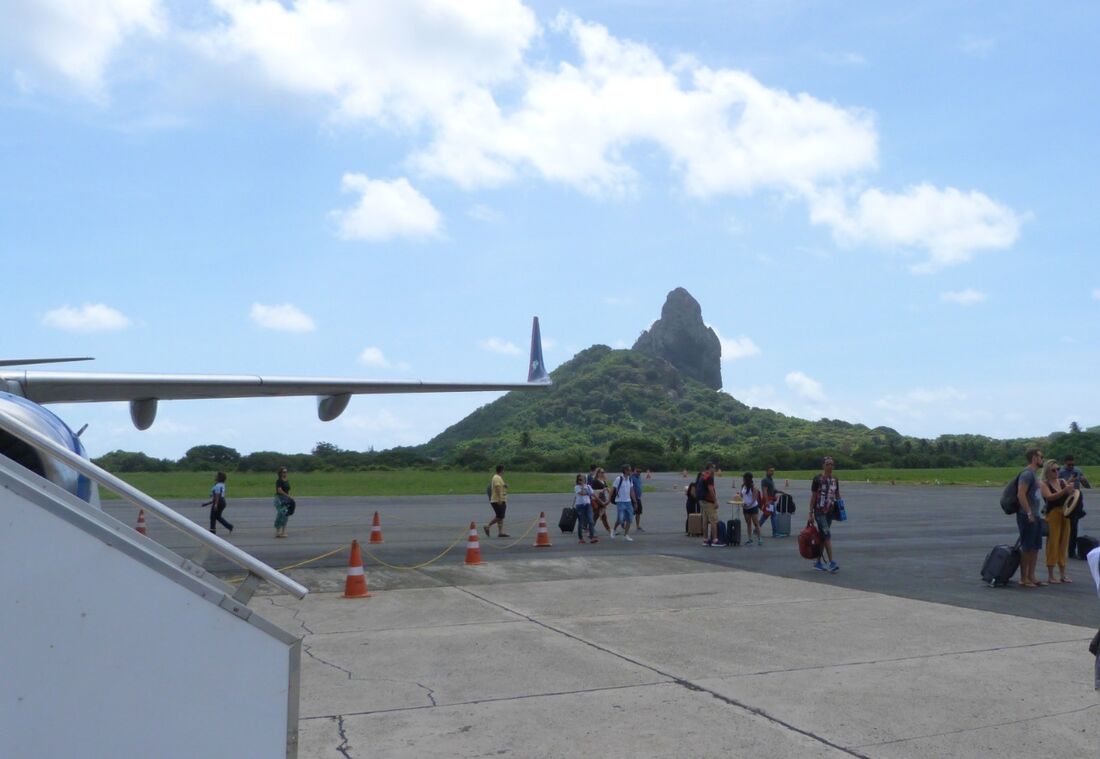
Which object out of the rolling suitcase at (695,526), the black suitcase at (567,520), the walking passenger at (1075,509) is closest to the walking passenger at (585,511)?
the black suitcase at (567,520)

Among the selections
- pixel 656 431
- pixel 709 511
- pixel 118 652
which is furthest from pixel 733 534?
pixel 656 431

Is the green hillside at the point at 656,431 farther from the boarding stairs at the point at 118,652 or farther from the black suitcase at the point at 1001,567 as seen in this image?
the boarding stairs at the point at 118,652

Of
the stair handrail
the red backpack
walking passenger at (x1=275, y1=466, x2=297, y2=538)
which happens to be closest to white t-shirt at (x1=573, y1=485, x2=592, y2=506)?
walking passenger at (x1=275, y1=466, x2=297, y2=538)

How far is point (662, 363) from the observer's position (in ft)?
495

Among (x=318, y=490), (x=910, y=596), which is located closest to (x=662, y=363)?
(x=318, y=490)

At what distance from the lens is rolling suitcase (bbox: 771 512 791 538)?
68.2ft

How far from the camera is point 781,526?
20766mm

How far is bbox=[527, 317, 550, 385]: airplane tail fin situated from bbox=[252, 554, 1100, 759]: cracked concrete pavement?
7.89 metres

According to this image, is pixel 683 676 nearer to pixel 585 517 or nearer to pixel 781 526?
pixel 585 517

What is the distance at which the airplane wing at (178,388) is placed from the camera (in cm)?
1157

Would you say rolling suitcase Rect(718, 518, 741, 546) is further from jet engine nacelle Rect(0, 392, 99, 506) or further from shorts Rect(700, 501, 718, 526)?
jet engine nacelle Rect(0, 392, 99, 506)

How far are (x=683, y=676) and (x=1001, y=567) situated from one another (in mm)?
6766

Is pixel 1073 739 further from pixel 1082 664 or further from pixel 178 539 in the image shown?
pixel 178 539

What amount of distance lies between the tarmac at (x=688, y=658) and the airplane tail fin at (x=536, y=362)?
4.32 meters
